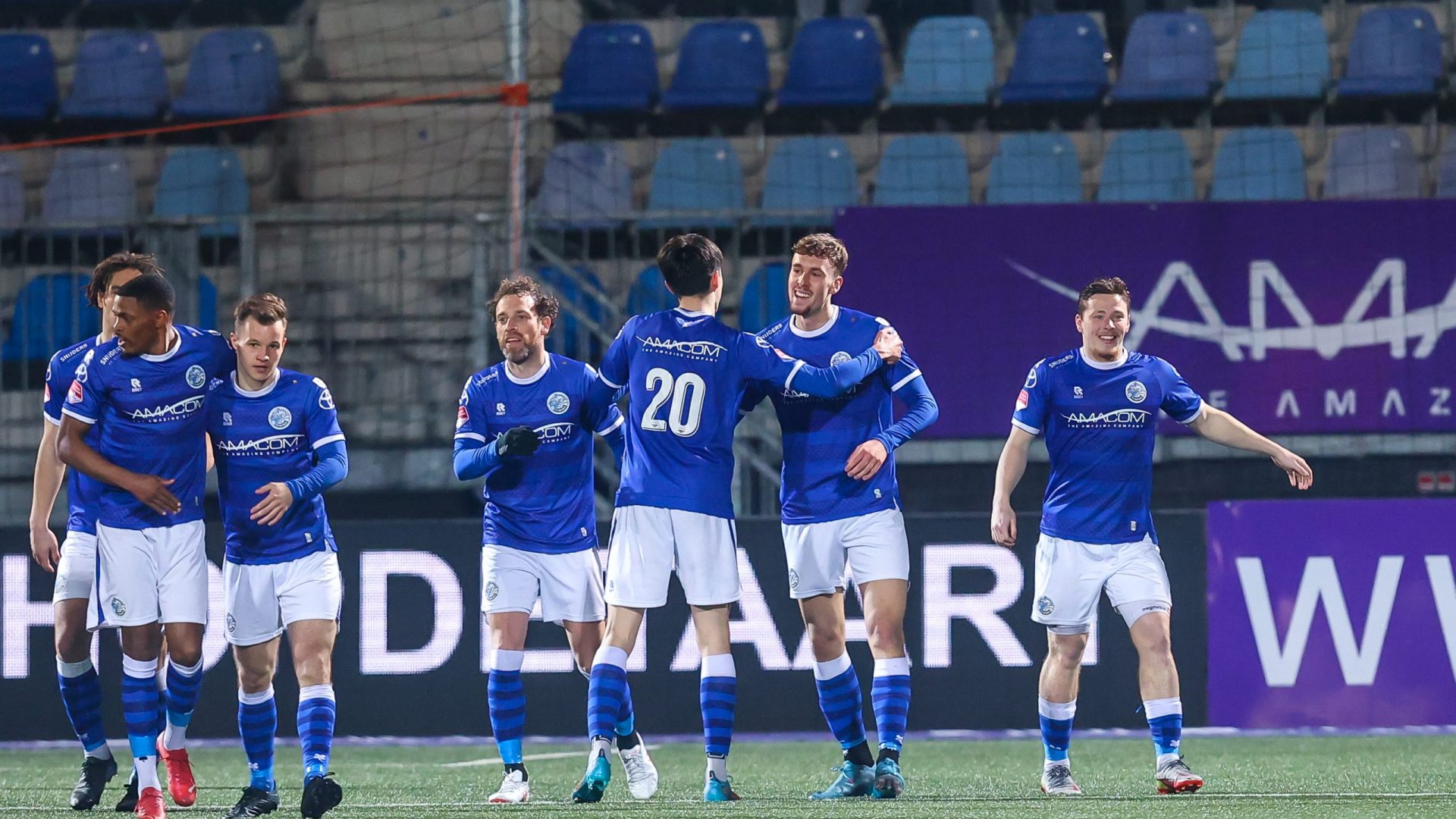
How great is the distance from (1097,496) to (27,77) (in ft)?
30.7

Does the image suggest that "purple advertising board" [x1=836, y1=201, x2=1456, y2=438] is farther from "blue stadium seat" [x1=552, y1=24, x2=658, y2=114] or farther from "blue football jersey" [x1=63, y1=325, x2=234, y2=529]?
"blue football jersey" [x1=63, y1=325, x2=234, y2=529]

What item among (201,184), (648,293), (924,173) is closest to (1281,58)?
(924,173)

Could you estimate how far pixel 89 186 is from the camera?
484 inches

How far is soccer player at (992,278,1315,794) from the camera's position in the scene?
6.15 meters

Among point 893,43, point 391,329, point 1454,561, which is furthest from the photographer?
point 893,43

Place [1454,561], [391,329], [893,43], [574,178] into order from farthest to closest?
[893,43]
[574,178]
[391,329]
[1454,561]

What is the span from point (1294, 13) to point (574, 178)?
16.6 feet

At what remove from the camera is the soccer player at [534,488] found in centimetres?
611

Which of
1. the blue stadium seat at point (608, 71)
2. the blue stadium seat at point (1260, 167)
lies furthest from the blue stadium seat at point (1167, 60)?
the blue stadium seat at point (608, 71)

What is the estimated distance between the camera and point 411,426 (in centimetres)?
1027

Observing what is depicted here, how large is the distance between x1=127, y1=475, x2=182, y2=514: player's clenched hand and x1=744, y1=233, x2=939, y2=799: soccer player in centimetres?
185

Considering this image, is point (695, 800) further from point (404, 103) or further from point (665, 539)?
point (404, 103)

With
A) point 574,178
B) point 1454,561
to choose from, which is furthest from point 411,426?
point 1454,561

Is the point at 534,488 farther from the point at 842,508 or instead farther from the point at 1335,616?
the point at 1335,616
